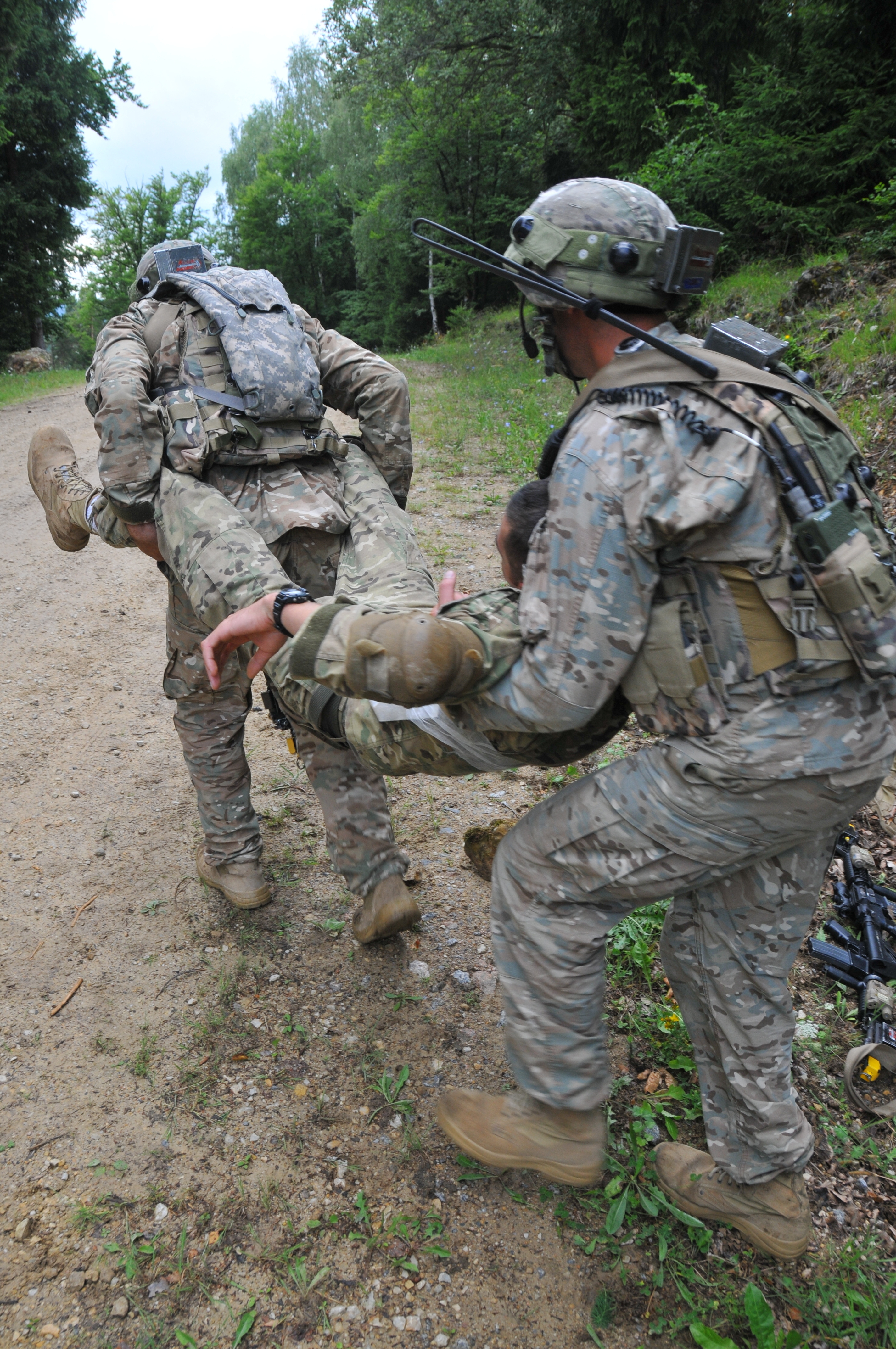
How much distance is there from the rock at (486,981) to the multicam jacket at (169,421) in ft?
5.44

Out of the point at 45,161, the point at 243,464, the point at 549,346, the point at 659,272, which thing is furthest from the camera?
the point at 45,161

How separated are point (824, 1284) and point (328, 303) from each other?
47.9 m

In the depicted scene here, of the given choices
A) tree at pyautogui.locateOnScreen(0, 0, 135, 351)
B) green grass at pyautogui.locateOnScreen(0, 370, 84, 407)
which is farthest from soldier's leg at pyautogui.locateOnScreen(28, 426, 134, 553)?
tree at pyautogui.locateOnScreen(0, 0, 135, 351)

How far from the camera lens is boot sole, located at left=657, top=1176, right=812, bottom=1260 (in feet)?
7.09

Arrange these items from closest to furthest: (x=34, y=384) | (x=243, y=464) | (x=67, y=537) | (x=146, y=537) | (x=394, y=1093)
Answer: (x=394, y=1093)
(x=243, y=464)
(x=146, y=537)
(x=67, y=537)
(x=34, y=384)

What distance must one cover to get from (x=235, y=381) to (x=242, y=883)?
6.20ft

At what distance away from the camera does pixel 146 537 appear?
3223 millimetres

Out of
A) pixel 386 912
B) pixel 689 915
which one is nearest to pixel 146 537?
pixel 386 912

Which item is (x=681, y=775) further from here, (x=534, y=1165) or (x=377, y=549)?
(x=377, y=549)

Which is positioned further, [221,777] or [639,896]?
[221,777]

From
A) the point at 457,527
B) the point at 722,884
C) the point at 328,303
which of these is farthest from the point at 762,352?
the point at 328,303

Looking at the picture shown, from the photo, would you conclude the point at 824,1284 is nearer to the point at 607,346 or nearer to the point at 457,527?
the point at 607,346

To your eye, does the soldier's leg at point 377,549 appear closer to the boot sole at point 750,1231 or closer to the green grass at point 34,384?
the boot sole at point 750,1231

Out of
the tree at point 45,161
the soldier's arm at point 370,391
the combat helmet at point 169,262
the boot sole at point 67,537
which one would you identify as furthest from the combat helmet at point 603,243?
the tree at point 45,161
